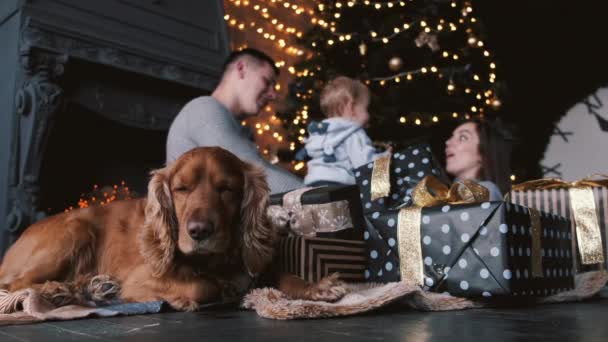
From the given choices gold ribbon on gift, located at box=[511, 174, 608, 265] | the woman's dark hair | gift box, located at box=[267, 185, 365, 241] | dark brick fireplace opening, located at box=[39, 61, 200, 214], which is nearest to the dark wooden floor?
Answer: gift box, located at box=[267, 185, 365, 241]

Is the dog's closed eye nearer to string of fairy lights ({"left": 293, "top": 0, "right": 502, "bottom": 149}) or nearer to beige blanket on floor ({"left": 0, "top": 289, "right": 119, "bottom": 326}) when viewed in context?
beige blanket on floor ({"left": 0, "top": 289, "right": 119, "bottom": 326})

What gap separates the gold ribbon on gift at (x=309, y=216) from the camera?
5.95ft

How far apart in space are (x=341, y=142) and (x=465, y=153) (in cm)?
68

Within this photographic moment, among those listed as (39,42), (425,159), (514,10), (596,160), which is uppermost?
(514,10)

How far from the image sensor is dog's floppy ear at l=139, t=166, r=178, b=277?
1458 millimetres

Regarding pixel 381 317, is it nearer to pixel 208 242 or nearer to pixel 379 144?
pixel 208 242

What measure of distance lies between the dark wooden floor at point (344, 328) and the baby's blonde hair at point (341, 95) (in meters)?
2.11

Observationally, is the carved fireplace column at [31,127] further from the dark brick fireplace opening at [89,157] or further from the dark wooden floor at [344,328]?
the dark wooden floor at [344,328]

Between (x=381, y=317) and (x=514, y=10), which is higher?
(x=514, y=10)

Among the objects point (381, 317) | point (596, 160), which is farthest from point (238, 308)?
point (596, 160)

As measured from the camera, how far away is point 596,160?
4.70m

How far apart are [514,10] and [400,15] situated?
5.55 feet

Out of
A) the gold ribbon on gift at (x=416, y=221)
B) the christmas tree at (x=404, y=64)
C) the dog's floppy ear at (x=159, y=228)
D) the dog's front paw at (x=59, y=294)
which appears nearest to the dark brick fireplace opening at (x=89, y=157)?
the christmas tree at (x=404, y=64)

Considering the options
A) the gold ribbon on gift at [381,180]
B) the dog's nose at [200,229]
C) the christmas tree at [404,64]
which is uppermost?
the christmas tree at [404,64]
